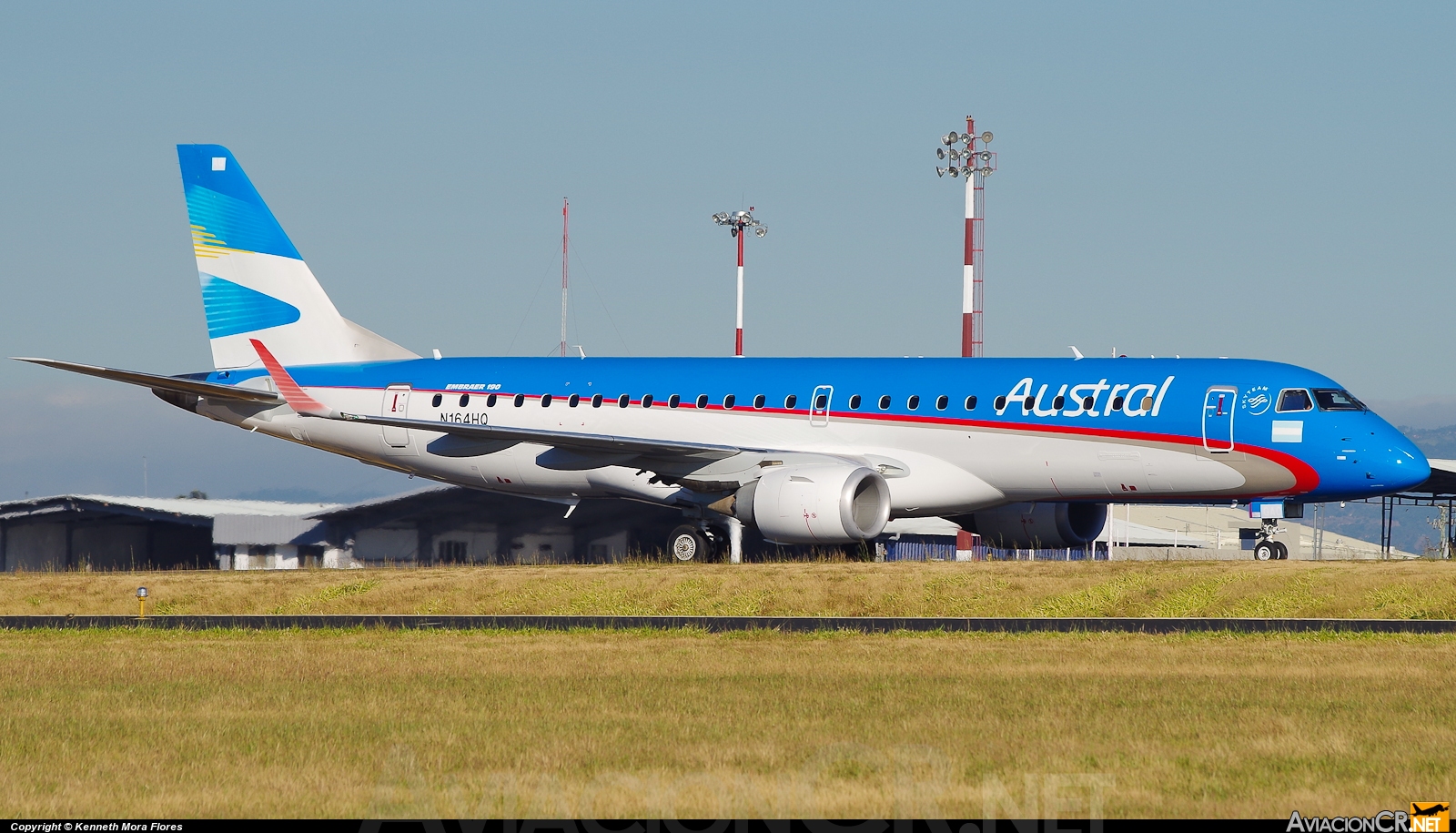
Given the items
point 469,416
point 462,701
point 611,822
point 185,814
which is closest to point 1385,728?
point 611,822

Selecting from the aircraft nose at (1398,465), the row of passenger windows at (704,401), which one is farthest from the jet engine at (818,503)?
the aircraft nose at (1398,465)

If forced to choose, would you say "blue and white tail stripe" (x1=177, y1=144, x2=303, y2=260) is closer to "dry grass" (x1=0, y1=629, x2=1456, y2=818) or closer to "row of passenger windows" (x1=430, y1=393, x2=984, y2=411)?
"row of passenger windows" (x1=430, y1=393, x2=984, y2=411)

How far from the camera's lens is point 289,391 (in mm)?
A: 35062

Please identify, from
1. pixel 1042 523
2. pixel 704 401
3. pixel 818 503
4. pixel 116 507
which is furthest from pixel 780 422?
pixel 116 507

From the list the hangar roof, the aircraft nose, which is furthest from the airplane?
the hangar roof

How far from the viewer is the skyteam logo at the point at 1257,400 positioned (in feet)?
94.8

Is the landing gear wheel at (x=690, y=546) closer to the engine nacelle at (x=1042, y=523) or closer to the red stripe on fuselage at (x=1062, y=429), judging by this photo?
the red stripe on fuselage at (x=1062, y=429)

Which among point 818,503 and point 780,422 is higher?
point 780,422

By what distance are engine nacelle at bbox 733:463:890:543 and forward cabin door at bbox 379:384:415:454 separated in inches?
402

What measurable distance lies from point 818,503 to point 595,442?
5.35 m

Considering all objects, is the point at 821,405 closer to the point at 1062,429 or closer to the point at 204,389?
the point at 1062,429

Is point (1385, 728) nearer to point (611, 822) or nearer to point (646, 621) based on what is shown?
point (611, 822)

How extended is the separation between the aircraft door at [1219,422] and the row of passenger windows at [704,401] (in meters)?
4.43

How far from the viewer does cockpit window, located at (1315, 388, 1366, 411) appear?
2888 centimetres
